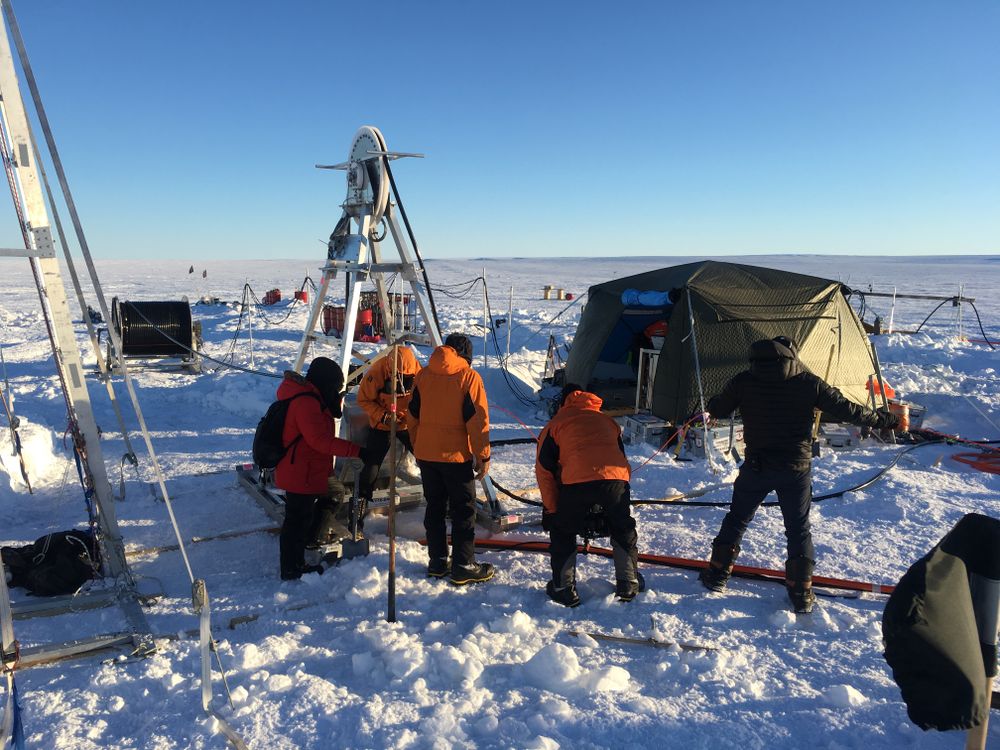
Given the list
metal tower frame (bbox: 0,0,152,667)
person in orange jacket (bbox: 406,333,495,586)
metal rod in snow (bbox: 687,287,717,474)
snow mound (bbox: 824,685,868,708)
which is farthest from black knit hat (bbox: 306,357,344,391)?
metal rod in snow (bbox: 687,287,717,474)

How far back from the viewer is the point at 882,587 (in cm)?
447

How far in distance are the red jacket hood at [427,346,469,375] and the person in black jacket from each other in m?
2.00

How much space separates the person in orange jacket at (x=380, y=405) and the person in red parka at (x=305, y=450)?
29.6 inches

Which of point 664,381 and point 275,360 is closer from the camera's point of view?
point 664,381

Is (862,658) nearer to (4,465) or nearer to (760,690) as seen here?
(760,690)

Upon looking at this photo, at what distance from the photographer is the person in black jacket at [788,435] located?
4293 millimetres

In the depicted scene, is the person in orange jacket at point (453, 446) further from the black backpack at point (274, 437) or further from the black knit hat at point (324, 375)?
the black backpack at point (274, 437)

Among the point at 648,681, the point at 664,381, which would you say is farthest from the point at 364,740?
the point at 664,381

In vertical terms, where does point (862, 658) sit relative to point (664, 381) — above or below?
below

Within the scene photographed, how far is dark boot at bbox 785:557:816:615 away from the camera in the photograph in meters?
4.21

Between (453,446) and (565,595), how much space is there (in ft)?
4.19

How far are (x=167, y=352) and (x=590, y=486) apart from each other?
12375 millimetres

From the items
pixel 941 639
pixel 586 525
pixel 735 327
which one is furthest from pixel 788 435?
pixel 735 327

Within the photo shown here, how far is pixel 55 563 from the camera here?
14.4 feet
